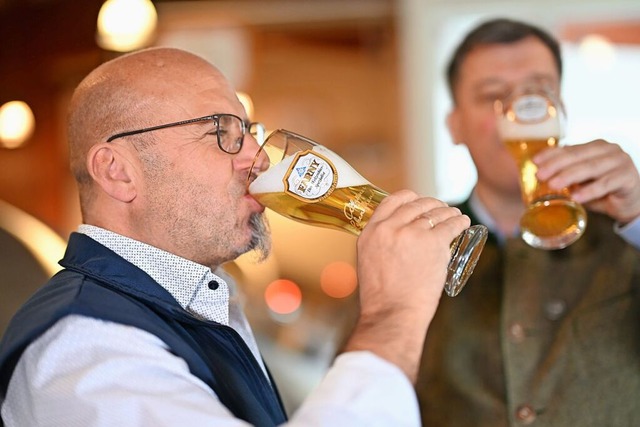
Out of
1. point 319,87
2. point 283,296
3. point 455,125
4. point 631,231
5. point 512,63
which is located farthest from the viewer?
point 319,87

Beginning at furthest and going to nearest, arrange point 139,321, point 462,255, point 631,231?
point 631,231 < point 462,255 < point 139,321

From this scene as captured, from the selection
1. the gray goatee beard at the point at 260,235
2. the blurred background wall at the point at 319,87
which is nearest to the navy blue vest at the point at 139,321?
the gray goatee beard at the point at 260,235

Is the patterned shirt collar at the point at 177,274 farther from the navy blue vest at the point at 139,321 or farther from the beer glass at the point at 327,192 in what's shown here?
the beer glass at the point at 327,192

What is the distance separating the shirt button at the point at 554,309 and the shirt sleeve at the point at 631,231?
181mm

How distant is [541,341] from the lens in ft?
6.03

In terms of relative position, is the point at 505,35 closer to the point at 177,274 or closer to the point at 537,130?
the point at 537,130

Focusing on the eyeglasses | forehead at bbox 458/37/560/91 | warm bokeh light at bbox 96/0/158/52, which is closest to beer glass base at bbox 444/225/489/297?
the eyeglasses

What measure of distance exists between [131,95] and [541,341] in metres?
0.89

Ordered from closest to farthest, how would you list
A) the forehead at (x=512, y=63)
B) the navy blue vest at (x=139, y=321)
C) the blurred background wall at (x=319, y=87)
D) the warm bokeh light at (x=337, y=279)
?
1. the navy blue vest at (x=139, y=321)
2. the forehead at (x=512, y=63)
3. the blurred background wall at (x=319, y=87)
4. the warm bokeh light at (x=337, y=279)

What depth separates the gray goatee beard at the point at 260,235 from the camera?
149 centimetres

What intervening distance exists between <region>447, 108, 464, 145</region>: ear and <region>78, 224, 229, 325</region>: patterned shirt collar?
33.5 inches

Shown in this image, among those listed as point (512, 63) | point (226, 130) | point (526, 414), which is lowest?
point (526, 414)

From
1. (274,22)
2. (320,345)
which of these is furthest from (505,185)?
(274,22)

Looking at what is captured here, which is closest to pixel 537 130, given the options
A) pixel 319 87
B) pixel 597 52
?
pixel 597 52
